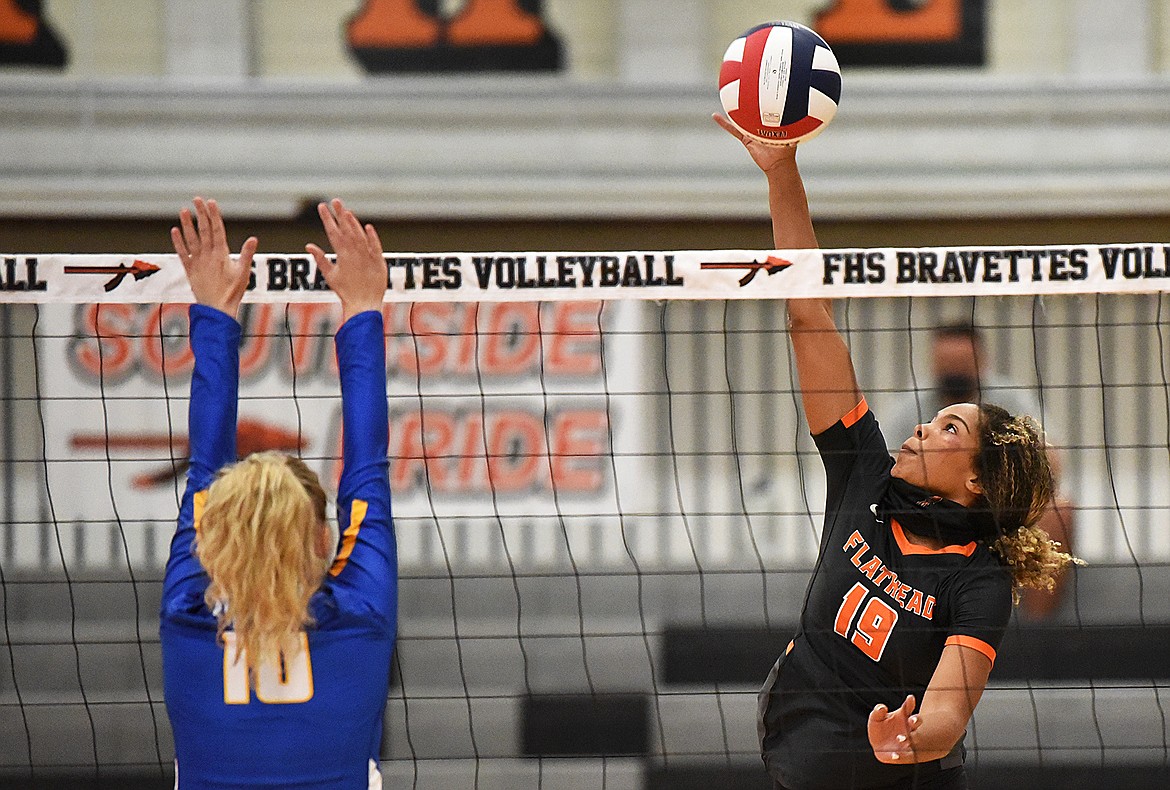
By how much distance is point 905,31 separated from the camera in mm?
9242

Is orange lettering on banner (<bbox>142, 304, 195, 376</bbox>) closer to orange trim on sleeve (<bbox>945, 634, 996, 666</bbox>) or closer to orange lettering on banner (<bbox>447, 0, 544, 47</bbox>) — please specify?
orange lettering on banner (<bbox>447, 0, 544, 47</bbox>)

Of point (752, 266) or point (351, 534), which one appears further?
point (752, 266)

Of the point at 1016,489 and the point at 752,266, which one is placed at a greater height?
the point at 752,266

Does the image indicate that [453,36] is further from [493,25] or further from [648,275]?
[648,275]

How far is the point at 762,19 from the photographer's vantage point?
9539 millimetres

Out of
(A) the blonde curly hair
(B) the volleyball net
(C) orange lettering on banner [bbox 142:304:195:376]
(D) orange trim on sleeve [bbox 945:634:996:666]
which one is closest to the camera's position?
(A) the blonde curly hair

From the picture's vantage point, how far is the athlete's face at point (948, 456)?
9.30 ft

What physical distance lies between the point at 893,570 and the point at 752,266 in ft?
2.81

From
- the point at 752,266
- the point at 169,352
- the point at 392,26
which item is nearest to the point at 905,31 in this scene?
the point at 392,26

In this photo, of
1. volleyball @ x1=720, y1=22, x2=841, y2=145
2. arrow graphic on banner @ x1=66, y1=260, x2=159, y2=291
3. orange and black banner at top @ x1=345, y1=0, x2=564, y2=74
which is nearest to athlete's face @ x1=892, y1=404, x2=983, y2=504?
volleyball @ x1=720, y1=22, x2=841, y2=145

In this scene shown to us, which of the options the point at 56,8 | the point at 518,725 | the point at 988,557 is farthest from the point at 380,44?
the point at 988,557

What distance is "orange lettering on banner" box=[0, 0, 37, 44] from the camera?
927 centimetres

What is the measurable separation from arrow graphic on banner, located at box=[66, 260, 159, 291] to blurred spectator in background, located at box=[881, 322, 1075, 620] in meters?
2.23

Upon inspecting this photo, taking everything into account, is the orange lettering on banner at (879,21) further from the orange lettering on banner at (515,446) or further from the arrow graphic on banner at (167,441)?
the arrow graphic on banner at (167,441)
